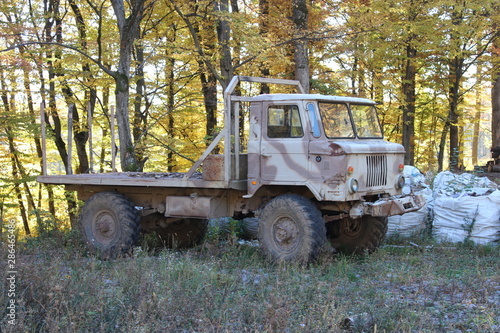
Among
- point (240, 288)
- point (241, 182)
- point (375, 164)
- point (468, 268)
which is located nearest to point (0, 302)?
point (240, 288)

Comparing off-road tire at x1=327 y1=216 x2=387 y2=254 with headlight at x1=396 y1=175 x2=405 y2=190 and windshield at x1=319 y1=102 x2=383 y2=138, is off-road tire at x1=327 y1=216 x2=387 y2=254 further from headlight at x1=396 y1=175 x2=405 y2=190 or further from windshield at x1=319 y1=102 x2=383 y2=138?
windshield at x1=319 y1=102 x2=383 y2=138

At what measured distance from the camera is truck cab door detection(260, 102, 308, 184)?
7.98 meters

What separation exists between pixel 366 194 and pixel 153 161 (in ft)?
52.8

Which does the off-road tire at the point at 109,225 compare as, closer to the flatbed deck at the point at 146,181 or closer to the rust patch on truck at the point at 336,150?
the flatbed deck at the point at 146,181

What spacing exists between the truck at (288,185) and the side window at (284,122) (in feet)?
0.05

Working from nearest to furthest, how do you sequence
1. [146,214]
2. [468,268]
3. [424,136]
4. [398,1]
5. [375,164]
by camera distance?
[468,268] → [375,164] → [146,214] → [398,1] → [424,136]

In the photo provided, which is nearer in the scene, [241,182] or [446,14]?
[241,182]

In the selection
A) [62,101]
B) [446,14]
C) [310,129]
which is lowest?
[310,129]

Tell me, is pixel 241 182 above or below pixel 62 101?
below

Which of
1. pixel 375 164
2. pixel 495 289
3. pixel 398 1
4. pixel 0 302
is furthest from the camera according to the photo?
pixel 398 1

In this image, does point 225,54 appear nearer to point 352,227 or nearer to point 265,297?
point 352,227

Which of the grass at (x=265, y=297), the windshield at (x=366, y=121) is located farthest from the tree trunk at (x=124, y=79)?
the windshield at (x=366, y=121)

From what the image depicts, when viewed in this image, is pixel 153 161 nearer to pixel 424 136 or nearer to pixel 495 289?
pixel 424 136

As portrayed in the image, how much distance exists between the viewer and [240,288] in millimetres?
6496
